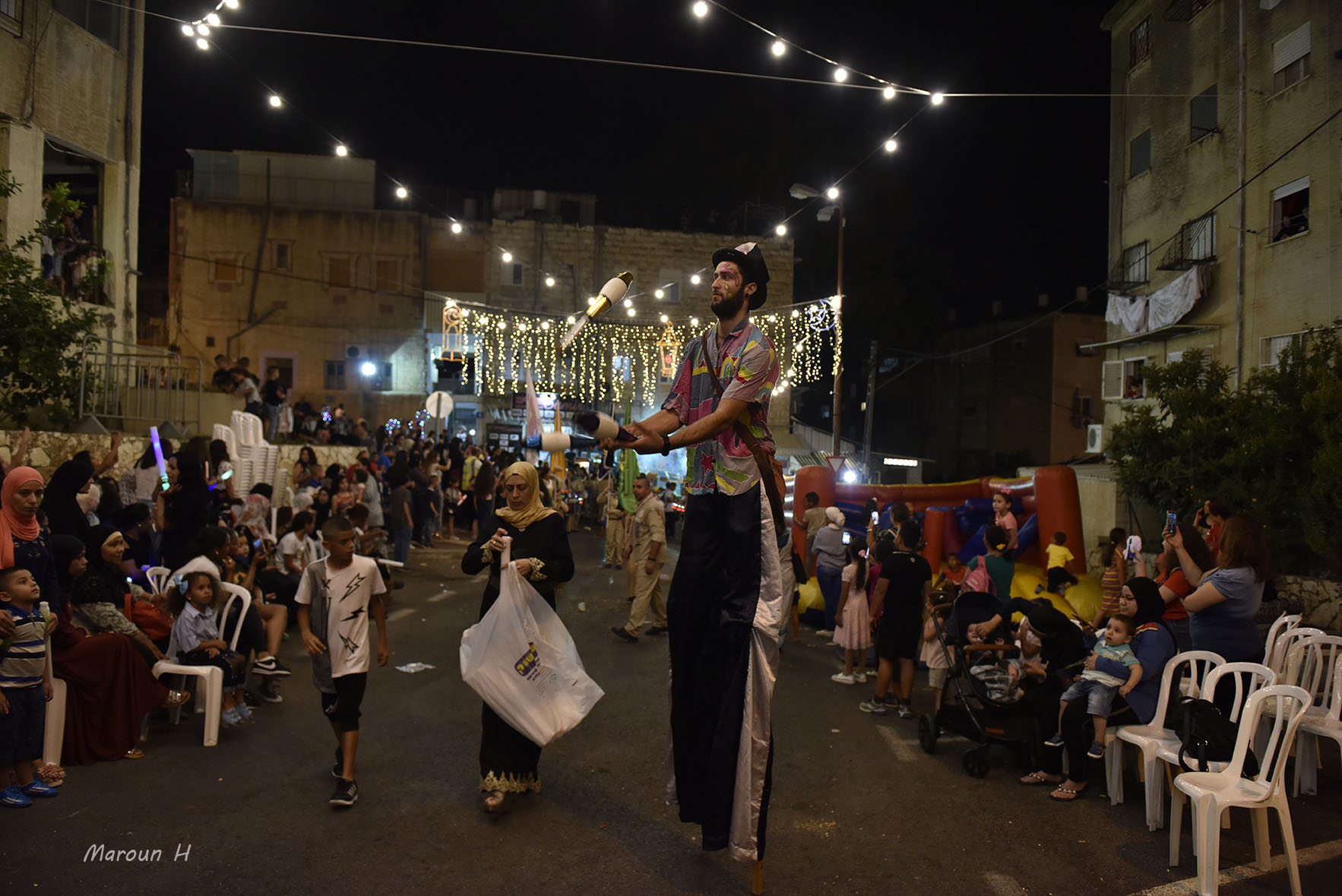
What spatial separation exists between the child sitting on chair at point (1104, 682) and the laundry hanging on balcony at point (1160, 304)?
46.0ft

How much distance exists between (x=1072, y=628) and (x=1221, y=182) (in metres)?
14.9

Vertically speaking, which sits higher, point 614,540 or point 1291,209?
point 1291,209

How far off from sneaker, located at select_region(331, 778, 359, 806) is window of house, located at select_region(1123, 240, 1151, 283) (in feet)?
64.5

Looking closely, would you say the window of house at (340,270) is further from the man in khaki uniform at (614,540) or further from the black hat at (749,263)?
the black hat at (749,263)

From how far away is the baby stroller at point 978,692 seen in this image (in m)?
5.67

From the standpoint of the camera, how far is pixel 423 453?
1783cm

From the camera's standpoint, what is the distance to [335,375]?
31.2 metres

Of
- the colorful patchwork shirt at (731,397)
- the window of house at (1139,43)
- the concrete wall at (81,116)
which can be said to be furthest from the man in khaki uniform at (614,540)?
the window of house at (1139,43)

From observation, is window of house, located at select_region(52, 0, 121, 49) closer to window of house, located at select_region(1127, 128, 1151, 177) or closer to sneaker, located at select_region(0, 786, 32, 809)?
sneaker, located at select_region(0, 786, 32, 809)

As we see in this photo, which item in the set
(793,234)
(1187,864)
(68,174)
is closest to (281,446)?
(68,174)

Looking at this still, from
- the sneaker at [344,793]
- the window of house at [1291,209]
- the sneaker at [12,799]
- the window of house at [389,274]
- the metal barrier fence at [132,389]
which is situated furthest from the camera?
the window of house at [389,274]

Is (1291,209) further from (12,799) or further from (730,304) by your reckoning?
(12,799)

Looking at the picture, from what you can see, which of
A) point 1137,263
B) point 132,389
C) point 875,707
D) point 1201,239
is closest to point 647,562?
point 875,707

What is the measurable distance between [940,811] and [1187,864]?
1189mm
